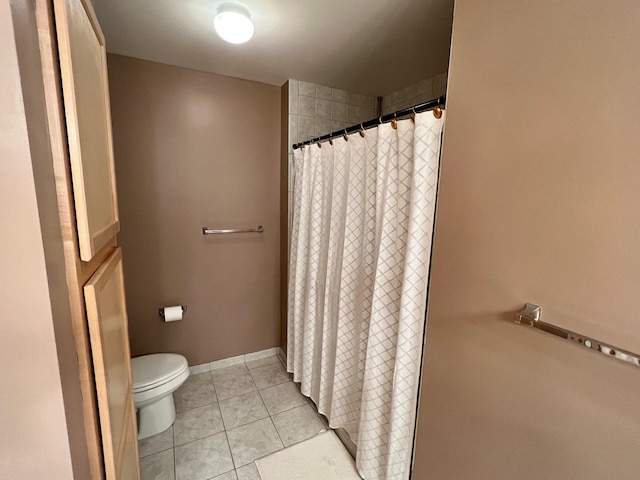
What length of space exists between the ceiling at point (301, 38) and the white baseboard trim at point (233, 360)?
7.50 feet

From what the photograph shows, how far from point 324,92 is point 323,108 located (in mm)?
118

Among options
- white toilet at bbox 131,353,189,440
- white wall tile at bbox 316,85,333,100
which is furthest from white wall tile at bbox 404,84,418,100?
white toilet at bbox 131,353,189,440

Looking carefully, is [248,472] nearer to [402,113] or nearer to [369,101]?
[402,113]

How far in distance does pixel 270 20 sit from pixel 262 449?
2.38 m

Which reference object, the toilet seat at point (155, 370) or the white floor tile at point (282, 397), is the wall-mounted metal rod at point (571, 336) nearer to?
the white floor tile at point (282, 397)

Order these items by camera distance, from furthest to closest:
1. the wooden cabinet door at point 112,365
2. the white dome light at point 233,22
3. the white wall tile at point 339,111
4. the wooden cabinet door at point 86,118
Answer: the white wall tile at point 339,111 < the white dome light at point 233,22 < the wooden cabinet door at point 112,365 < the wooden cabinet door at point 86,118

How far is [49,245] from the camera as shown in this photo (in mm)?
496

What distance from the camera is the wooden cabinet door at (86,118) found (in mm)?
573

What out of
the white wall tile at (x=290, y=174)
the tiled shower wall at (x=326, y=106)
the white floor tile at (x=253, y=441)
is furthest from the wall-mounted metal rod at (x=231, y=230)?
the white floor tile at (x=253, y=441)

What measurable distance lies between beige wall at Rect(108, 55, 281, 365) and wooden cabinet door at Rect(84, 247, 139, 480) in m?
1.04

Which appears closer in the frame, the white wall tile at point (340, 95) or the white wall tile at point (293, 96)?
the white wall tile at point (293, 96)

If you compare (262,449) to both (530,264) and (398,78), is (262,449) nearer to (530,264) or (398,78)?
(530,264)

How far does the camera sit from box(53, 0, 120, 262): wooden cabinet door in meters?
0.57

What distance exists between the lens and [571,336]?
0.66 meters
